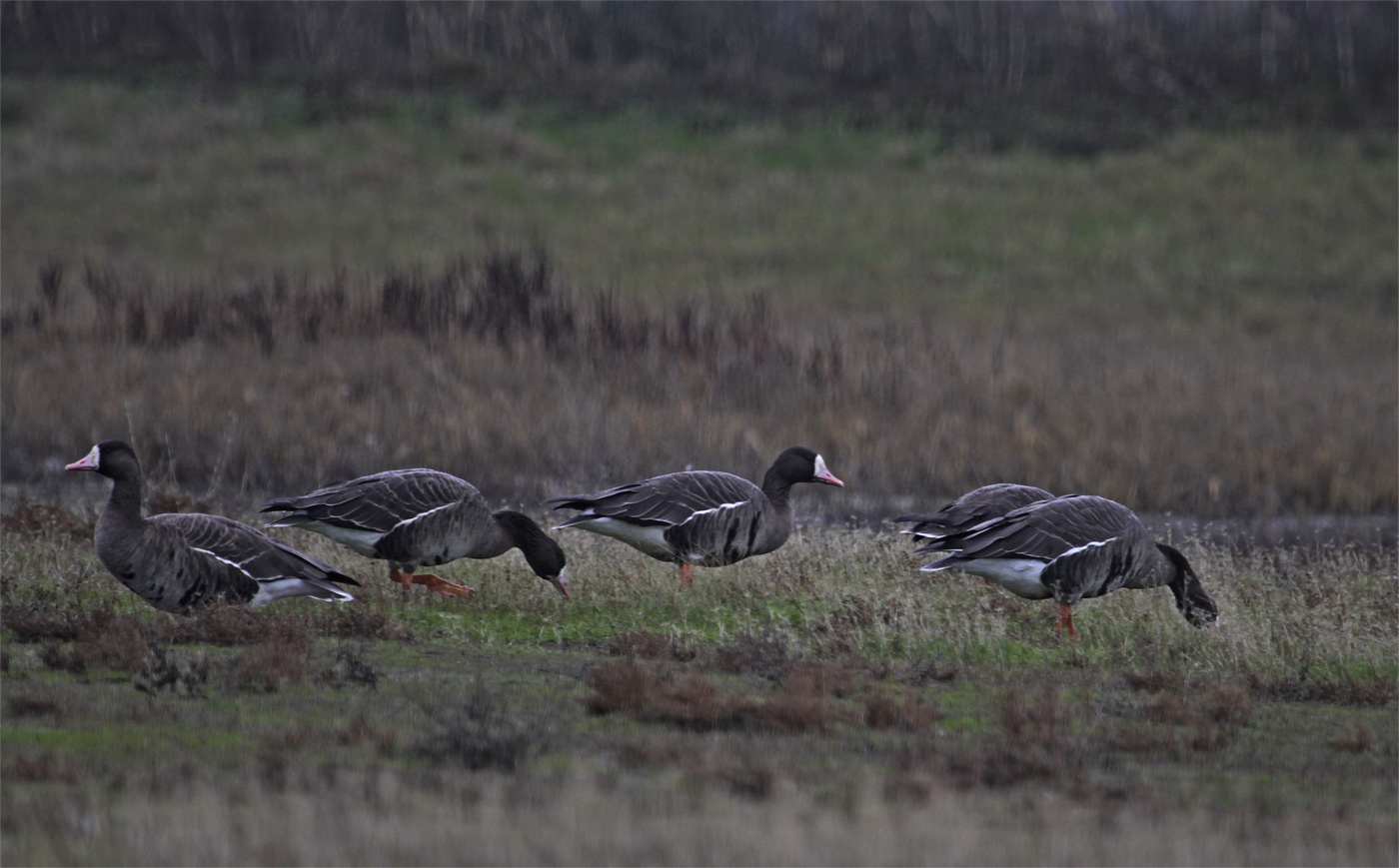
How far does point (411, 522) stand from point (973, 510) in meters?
4.55

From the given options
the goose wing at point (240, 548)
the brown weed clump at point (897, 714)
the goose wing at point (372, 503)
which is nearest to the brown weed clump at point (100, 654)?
the goose wing at point (240, 548)

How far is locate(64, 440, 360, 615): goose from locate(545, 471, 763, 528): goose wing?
2.41 meters

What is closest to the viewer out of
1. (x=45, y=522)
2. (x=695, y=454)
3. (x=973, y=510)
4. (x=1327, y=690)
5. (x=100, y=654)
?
(x=100, y=654)

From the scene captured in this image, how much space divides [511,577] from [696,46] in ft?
171

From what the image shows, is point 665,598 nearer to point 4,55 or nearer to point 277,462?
point 277,462

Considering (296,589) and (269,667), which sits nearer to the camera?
(269,667)

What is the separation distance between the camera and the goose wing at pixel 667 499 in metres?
11.2

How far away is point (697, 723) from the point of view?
24.1ft

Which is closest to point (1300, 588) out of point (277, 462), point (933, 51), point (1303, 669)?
point (1303, 669)

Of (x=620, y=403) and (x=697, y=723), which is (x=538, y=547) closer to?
(x=697, y=723)

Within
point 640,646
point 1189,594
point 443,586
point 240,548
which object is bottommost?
point 1189,594

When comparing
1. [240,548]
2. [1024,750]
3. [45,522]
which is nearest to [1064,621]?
[1024,750]

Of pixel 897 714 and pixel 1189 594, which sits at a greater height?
pixel 897 714

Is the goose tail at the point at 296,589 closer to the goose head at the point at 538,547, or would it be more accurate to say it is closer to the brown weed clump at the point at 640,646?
the brown weed clump at the point at 640,646
